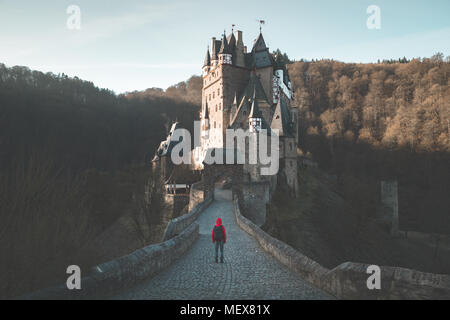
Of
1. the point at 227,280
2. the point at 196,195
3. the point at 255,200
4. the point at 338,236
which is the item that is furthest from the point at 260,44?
the point at 227,280

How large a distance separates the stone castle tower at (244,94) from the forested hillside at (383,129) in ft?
40.5

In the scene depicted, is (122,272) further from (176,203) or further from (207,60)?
(207,60)

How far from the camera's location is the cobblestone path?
6250 mm

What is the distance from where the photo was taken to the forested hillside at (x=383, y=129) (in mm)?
49969

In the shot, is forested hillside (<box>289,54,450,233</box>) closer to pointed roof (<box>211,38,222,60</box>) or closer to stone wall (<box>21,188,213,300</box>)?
pointed roof (<box>211,38,222,60</box>)

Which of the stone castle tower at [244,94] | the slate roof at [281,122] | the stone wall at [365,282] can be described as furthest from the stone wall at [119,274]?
the slate roof at [281,122]

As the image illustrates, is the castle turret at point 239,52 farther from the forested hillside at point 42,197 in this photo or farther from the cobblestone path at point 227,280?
the cobblestone path at point 227,280

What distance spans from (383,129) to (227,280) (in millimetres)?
68762

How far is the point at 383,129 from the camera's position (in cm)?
6688

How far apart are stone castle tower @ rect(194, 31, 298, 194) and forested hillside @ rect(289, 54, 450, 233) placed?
12341 mm

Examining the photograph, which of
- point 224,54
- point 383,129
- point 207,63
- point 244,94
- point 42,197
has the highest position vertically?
point 207,63

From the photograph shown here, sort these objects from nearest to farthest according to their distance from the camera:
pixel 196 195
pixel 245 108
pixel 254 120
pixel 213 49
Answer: pixel 196 195, pixel 254 120, pixel 245 108, pixel 213 49

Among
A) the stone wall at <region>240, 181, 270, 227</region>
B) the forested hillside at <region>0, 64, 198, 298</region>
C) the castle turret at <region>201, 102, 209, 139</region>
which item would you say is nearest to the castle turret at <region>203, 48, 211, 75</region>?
the castle turret at <region>201, 102, 209, 139</region>

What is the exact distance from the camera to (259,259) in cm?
972
